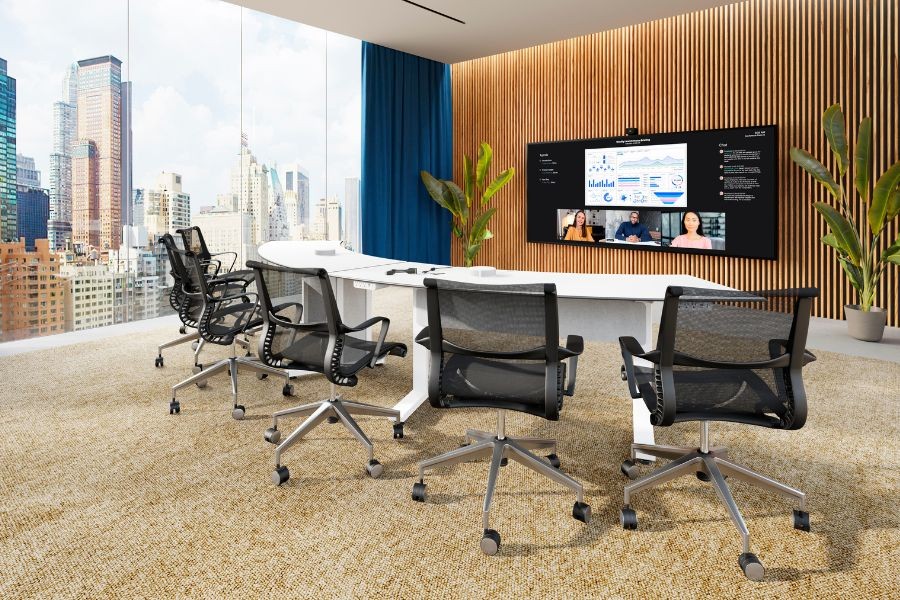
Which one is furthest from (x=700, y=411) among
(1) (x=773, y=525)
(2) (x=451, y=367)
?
(2) (x=451, y=367)

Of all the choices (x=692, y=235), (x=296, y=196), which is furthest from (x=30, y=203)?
(x=692, y=235)

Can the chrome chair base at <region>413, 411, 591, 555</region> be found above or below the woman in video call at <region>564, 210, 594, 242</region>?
below

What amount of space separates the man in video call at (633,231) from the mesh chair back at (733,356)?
4.92 metres

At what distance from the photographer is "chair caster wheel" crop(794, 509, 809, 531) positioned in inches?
89.9

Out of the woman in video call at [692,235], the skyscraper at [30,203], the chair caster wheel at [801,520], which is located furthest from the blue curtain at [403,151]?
the chair caster wheel at [801,520]

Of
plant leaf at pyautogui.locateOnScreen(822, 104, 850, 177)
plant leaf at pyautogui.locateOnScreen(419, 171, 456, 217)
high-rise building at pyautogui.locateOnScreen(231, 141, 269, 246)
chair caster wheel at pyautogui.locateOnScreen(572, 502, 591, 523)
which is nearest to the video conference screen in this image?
plant leaf at pyautogui.locateOnScreen(822, 104, 850, 177)

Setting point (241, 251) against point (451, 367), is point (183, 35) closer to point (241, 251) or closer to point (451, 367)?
point (241, 251)

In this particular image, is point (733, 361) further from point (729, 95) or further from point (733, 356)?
point (729, 95)

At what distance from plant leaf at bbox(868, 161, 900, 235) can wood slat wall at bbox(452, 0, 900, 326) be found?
59 centimetres

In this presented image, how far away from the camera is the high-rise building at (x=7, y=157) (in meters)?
5.27

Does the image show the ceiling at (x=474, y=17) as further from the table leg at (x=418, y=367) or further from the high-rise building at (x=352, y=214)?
the table leg at (x=418, y=367)

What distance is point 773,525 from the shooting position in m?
2.33

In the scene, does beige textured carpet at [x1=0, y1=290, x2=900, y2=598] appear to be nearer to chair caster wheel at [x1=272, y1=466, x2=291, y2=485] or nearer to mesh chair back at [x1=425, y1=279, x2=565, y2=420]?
chair caster wheel at [x1=272, y1=466, x2=291, y2=485]

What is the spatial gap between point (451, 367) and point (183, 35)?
5369 mm
